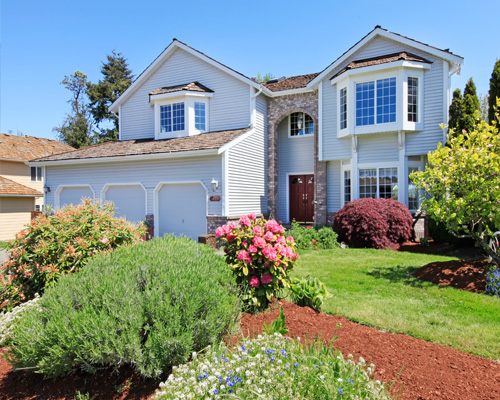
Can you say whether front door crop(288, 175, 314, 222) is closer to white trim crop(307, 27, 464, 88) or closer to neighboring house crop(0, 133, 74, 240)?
white trim crop(307, 27, 464, 88)

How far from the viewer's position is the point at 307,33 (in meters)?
12.7

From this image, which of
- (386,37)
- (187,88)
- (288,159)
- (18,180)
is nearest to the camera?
(386,37)

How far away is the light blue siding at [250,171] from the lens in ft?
46.1

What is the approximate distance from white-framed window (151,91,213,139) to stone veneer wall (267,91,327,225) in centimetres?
326

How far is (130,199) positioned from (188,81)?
6666 mm

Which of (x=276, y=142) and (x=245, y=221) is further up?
(x=276, y=142)

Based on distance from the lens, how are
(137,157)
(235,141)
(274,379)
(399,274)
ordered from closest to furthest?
(274,379) → (399,274) → (235,141) → (137,157)

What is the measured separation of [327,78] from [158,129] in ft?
28.2

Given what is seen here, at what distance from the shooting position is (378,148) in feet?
46.1

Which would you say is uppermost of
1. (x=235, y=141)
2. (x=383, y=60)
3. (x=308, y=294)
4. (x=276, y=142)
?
(x=383, y=60)

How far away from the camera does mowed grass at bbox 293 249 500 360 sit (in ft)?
13.5

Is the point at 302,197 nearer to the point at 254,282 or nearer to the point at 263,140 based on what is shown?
the point at 263,140

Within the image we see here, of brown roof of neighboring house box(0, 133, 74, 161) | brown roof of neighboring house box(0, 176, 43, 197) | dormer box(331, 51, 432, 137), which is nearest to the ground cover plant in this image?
dormer box(331, 51, 432, 137)

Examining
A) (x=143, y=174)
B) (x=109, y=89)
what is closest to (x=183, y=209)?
(x=143, y=174)
